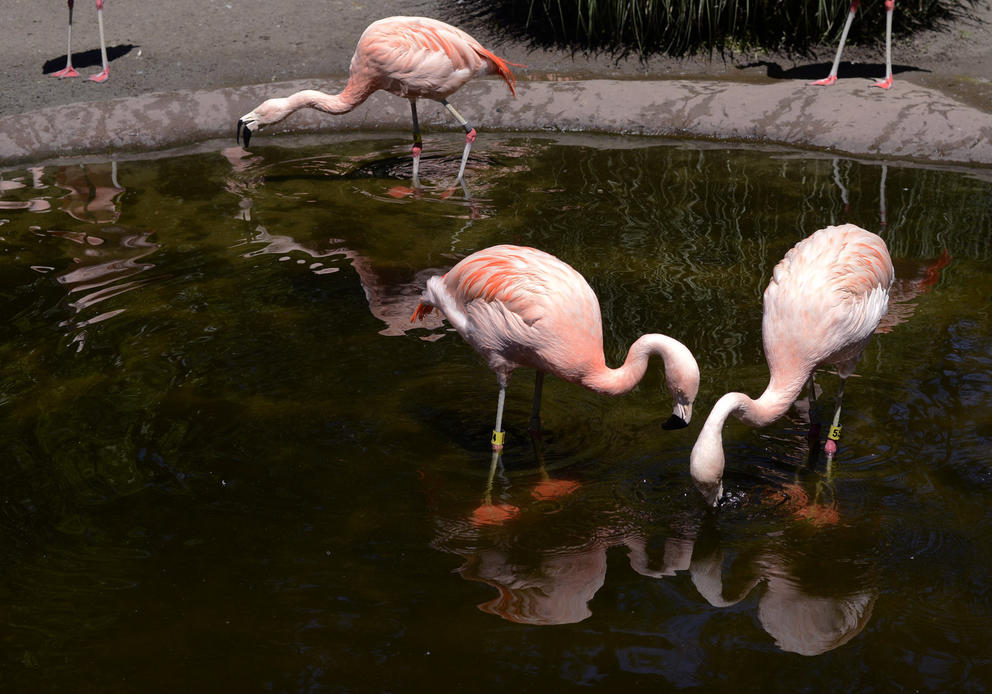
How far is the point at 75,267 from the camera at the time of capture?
5.42 m

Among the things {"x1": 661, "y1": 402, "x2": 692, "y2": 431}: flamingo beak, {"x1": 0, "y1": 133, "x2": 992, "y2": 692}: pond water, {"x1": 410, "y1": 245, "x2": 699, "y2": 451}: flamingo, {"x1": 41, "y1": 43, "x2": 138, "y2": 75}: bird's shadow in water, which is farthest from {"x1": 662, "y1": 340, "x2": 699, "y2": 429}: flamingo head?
{"x1": 41, "y1": 43, "x2": 138, "y2": 75}: bird's shadow in water

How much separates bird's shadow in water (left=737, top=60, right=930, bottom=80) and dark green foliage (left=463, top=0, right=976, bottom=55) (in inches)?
11.1

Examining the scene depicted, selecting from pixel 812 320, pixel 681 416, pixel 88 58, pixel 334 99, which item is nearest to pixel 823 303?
pixel 812 320

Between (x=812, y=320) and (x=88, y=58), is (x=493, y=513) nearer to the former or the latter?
(x=812, y=320)

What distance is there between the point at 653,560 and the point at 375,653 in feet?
2.95

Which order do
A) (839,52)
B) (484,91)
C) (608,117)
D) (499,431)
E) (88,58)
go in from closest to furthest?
(499,431) → (608,117) → (839,52) → (484,91) → (88,58)

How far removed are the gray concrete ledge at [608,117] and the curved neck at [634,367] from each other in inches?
171

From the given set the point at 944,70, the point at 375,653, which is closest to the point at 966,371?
the point at 375,653

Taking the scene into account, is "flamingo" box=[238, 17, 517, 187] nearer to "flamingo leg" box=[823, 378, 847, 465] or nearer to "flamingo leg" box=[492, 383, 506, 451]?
"flamingo leg" box=[492, 383, 506, 451]

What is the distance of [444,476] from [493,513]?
27cm

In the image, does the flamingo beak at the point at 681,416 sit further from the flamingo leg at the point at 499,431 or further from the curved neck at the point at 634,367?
the flamingo leg at the point at 499,431

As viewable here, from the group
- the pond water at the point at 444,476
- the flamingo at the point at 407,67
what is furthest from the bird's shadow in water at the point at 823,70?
the flamingo at the point at 407,67

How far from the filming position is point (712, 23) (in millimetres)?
8914

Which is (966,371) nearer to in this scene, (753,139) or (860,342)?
(860,342)
